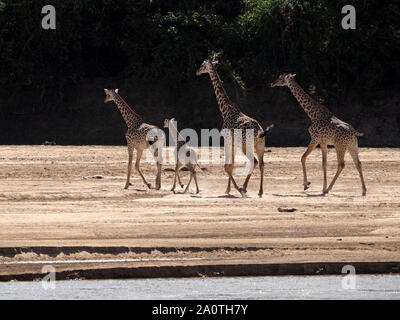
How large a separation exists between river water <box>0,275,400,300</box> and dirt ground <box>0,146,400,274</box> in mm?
311

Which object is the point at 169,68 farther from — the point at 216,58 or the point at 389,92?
the point at 389,92

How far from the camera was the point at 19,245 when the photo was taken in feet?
33.2

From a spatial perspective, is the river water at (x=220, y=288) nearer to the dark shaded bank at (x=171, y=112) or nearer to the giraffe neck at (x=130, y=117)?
the giraffe neck at (x=130, y=117)

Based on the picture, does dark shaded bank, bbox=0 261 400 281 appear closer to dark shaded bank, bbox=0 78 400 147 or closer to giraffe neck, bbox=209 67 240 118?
giraffe neck, bbox=209 67 240 118

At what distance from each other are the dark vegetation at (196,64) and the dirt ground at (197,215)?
15.3ft

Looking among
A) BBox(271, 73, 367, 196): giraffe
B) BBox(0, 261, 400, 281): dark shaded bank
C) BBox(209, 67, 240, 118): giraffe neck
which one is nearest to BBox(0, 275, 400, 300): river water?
BBox(0, 261, 400, 281): dark shaded bank

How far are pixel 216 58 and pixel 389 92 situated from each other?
14.9 feet

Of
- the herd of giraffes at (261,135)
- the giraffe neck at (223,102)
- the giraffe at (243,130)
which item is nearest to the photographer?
the giraffe at (243,130)

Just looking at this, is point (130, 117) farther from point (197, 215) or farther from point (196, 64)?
point (196, 64)

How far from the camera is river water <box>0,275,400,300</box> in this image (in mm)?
9000

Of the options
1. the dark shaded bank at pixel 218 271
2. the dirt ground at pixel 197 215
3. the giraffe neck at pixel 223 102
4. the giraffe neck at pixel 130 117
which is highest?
the giraffe neck at pixel 223 102

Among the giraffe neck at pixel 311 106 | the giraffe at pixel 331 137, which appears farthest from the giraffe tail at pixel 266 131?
the giraffe neck at pixel 311 106

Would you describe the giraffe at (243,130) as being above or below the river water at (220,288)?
above

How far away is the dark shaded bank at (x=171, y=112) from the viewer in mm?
22438
